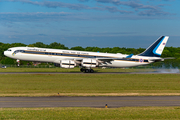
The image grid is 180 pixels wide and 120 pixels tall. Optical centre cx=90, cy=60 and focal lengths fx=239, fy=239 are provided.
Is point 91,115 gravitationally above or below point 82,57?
below

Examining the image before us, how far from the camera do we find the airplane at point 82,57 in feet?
162

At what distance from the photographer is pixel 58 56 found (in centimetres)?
5016

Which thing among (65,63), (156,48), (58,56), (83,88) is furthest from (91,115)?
(156,48)

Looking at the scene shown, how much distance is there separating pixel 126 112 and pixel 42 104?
6.32 meters

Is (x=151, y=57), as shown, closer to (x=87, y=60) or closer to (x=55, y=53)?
(x=87, y=60)

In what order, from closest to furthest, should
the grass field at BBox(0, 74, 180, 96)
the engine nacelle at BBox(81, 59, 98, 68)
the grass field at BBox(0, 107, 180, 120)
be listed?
the grass field at BBox(0, 107, 180, 120) < the grass field at BBox(0, 74, 180, 96) < the engine nacelle at BBox(81, 59, 98, 68)

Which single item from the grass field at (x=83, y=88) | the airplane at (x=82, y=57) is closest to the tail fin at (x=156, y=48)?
the airplane at (x=82, y=57)

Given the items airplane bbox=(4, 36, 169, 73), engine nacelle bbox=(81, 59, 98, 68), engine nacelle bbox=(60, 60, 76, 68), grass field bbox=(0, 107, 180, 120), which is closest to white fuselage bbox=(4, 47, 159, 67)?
airplane bbox=(4, 36, 169, 73)

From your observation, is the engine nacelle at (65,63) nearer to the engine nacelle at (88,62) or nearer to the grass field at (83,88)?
the engine nacelle at (88,62)

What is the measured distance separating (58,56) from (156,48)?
23.1 meters

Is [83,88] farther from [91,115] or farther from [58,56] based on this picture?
[58,56]

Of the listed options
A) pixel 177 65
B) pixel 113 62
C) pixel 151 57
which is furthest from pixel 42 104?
pixel 177 65

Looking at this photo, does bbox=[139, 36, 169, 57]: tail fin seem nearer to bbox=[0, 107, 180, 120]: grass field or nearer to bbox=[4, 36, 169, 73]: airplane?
bbox=[4, 36, 169, 73]: airplane

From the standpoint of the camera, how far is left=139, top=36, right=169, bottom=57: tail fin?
5600cm
